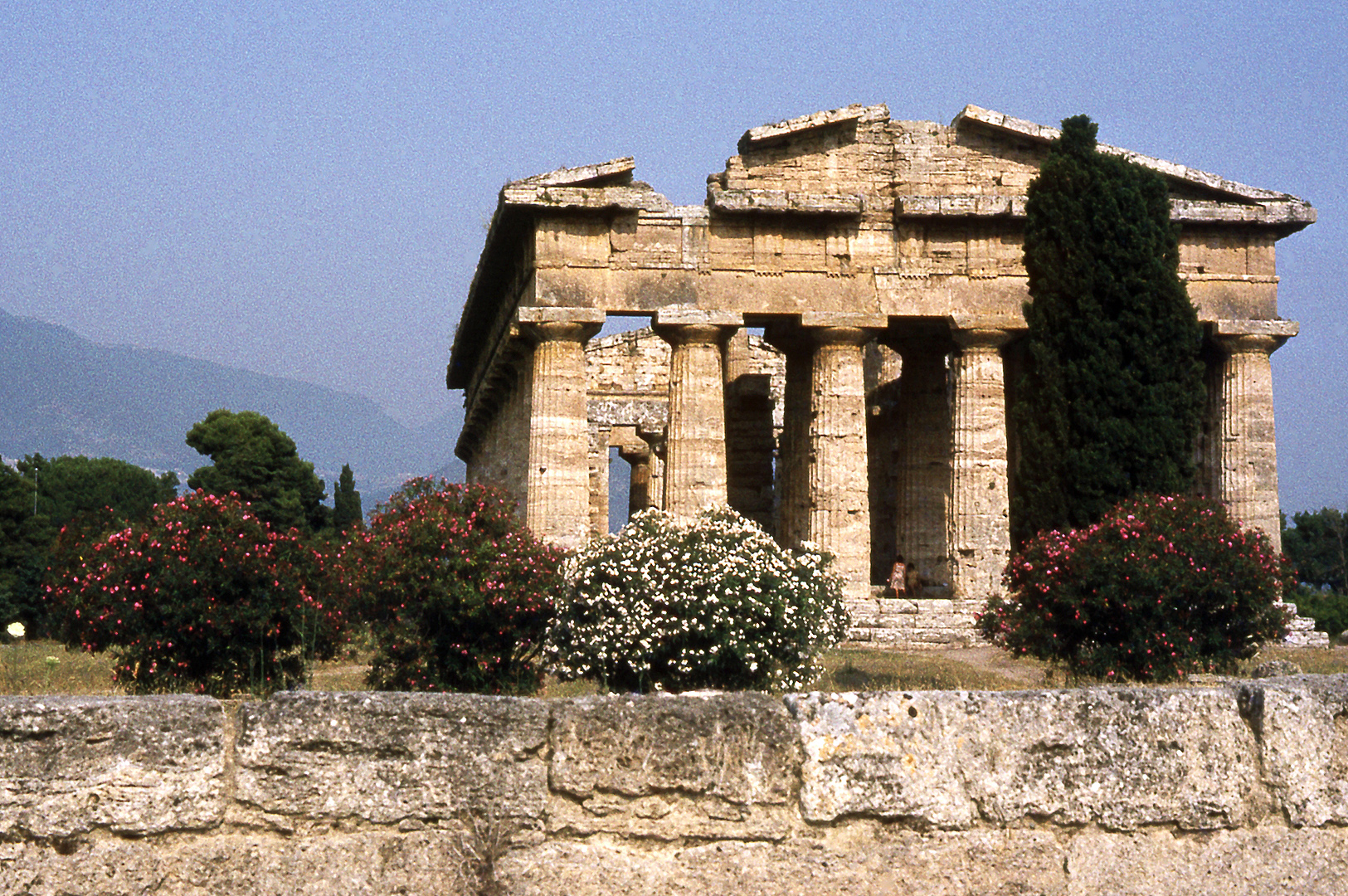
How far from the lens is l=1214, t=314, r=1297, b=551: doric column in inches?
953

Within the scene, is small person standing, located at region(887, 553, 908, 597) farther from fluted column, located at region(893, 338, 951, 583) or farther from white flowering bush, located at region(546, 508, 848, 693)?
white flowering bush, located at region(546, 508, 848, 693)

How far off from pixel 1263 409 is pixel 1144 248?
4383 millimetres

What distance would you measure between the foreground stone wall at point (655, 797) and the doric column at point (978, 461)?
19.5 m

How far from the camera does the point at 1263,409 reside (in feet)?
80.2

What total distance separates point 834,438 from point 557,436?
15.3 ft

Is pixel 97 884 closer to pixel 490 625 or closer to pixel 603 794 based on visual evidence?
pixel 603 794

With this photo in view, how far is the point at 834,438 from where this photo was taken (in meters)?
23.6

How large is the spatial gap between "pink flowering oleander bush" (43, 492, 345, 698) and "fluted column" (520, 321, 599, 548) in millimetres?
10053

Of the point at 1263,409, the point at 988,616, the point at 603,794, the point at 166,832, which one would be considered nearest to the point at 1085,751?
the point at 603,794

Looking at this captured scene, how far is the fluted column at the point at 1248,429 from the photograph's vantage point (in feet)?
79.6

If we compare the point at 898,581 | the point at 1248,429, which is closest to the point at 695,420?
the point at 898,581

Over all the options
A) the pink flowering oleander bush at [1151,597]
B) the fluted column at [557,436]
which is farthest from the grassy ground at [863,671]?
the fluted column at [557,436]

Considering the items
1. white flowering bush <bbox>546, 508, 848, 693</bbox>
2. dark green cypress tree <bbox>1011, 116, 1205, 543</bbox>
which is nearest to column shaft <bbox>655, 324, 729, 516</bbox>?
dark green cypress tree <bbox>1011, 116, 1205, 543</bbox>

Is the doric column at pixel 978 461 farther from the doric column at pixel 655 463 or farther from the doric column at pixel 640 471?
the doric column at pixel 640 471
